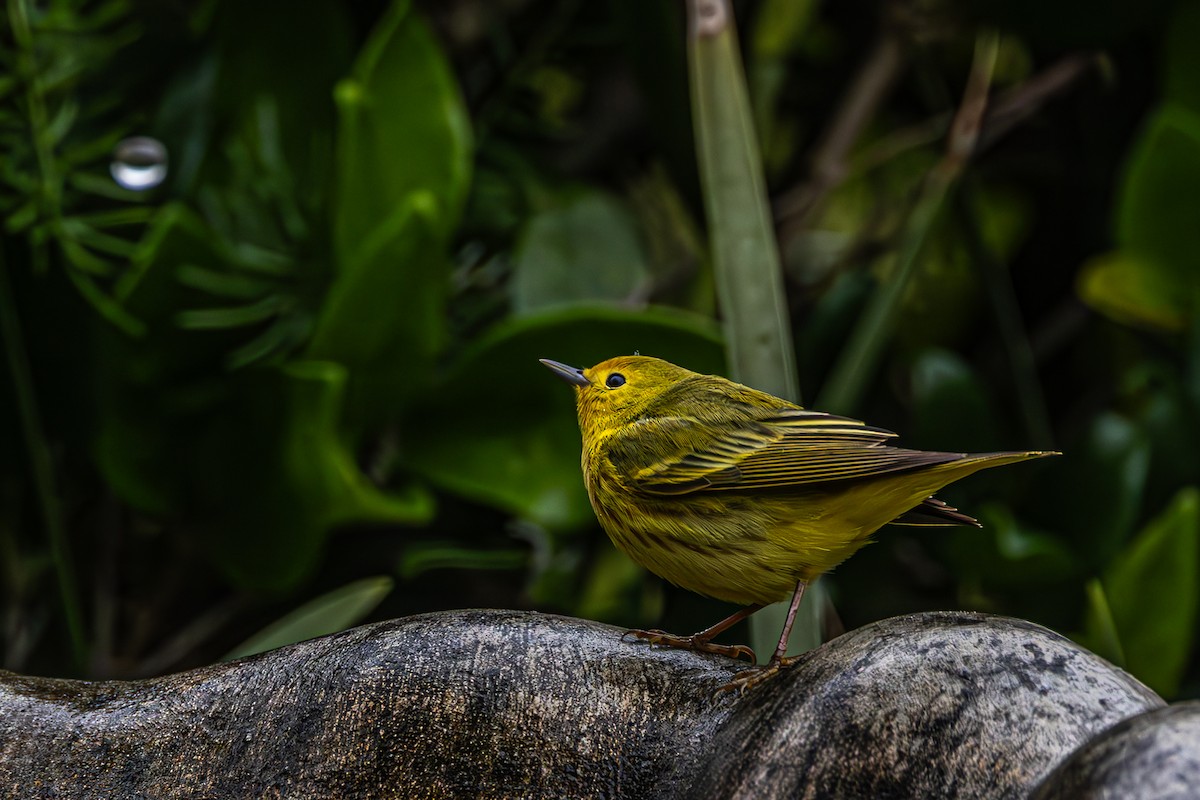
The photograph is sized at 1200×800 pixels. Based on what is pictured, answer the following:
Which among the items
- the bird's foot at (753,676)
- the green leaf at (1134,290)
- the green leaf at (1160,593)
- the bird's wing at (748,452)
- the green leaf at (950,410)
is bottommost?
the green leaf at (1160,593)

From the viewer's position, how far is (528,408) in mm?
2805

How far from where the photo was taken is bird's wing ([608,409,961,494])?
155 cm

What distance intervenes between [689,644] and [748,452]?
29cm

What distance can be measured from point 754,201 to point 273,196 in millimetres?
1310

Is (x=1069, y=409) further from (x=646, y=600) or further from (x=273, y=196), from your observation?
(x=273, y=196)

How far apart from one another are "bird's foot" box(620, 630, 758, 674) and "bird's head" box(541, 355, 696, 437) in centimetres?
29

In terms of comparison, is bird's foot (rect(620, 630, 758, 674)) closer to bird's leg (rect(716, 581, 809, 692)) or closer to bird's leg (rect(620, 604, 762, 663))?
bird's leg (rect(620, 604, 762, 663))

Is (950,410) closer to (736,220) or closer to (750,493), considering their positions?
(736,220)

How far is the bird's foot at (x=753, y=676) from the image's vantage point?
1.51m

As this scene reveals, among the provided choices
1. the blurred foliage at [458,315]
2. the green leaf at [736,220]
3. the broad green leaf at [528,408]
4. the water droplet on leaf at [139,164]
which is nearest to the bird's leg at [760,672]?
the green leaf at [736,220]

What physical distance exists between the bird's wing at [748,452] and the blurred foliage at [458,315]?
1.97ft

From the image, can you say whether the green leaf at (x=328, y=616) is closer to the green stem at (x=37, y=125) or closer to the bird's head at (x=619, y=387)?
the bird's head at (x=619, y=387)

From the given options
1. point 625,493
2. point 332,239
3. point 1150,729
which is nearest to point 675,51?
point 332,239

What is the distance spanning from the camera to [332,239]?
276cm
